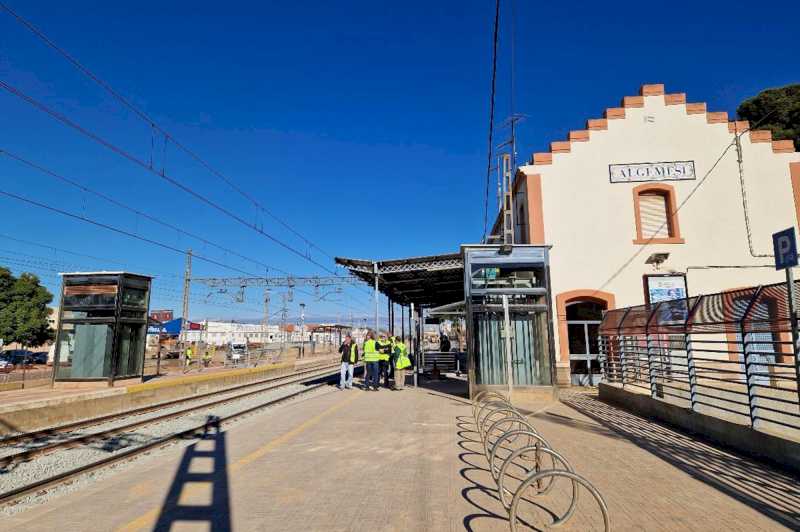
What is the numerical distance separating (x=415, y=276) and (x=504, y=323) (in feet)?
22.4

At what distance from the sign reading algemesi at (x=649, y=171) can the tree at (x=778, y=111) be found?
21.6m

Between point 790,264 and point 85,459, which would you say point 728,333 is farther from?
point 85,459

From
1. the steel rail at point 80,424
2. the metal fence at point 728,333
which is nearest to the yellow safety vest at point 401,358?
the metal fence at point 728,333

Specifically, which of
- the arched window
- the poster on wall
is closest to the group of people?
the poster on wall

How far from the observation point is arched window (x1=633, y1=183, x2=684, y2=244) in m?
15.5

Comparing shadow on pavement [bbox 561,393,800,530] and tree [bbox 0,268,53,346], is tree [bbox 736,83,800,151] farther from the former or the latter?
tree [bbox 0,268,53,346]

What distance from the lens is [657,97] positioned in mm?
16328

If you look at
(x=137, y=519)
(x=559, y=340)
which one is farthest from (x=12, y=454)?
(x=559, y=340)

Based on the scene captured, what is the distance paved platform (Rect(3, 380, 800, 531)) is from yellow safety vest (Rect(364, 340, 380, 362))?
6.00 metres

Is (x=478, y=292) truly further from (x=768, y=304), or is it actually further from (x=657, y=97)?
(x=657, y=97)

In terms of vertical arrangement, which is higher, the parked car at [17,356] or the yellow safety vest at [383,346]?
the yellow safety vest at [383,346]

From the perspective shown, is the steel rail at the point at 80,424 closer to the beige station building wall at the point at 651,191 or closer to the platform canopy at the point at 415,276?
the platform canopy at the point at 415,276

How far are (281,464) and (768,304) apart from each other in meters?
7.24

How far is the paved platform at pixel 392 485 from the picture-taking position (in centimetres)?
434
